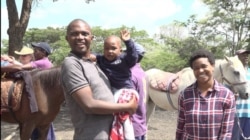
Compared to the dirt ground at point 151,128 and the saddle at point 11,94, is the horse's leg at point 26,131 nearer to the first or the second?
the saddle at point 11,94

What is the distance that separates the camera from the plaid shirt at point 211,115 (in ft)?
8.02

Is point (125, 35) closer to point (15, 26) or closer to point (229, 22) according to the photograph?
point (15, 26)

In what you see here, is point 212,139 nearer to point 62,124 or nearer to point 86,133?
point 86,133

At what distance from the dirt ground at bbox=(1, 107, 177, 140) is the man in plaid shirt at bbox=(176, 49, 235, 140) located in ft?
15.9

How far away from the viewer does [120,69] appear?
2422 mm

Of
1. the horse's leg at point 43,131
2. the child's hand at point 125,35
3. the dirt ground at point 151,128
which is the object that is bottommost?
the dirt ground at point 151,128

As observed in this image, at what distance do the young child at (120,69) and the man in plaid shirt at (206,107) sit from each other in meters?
0.46

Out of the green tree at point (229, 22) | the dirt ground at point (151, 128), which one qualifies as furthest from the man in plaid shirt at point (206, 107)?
the green tree at point (229, 22)

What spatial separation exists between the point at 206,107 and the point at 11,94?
2738mm

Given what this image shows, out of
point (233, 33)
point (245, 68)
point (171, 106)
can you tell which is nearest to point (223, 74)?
point (245, 68)

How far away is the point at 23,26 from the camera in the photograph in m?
8.56

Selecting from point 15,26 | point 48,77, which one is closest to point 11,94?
point 48,77

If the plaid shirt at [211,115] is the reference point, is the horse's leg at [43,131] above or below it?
below

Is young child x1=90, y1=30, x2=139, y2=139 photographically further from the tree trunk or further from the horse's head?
the tree trunk
